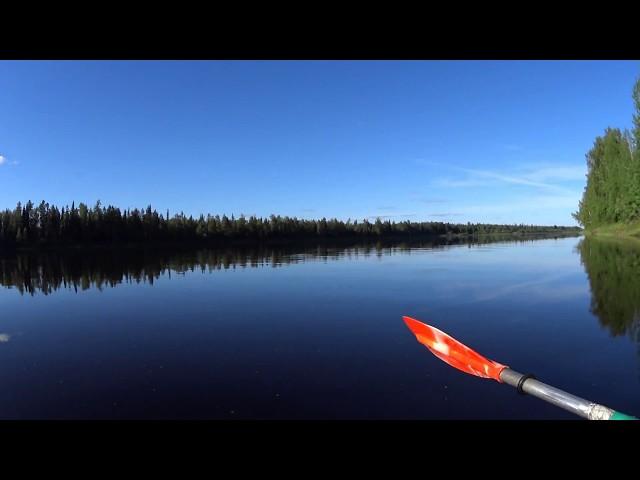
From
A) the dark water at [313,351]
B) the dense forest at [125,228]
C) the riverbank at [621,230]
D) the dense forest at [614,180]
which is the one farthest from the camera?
the dense forest at [125,228]

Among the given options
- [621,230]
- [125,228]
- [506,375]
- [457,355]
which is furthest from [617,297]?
[125,228]

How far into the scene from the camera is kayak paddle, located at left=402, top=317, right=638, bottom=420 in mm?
3754

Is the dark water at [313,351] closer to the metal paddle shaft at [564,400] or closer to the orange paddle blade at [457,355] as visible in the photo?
the orange paddle blade at [457,355]

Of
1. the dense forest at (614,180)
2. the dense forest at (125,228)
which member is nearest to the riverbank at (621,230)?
the dense forest at (614,180)

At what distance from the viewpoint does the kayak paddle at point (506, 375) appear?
12.3 ft

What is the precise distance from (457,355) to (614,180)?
77963 millimetres

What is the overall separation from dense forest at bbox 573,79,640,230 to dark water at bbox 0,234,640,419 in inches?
1726

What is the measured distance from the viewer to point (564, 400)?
156 inches

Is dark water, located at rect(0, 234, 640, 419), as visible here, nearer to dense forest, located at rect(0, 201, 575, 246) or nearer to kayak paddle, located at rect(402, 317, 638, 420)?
kayak paddle, located at rect(402, 317, 638, 420)
